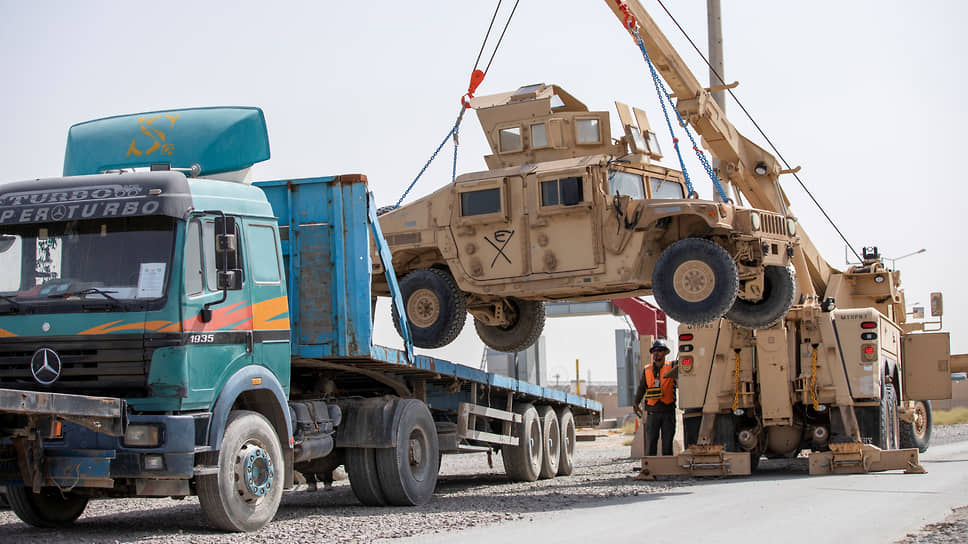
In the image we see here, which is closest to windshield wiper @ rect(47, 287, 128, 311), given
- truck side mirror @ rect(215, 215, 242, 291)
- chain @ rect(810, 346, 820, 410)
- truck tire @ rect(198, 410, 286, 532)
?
truck side mirror @ rect(215, 215, 242, 291)

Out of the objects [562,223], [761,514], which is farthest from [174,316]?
[562,223]

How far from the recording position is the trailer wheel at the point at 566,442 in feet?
51.8

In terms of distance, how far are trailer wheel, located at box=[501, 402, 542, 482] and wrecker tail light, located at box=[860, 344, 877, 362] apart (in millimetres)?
4099

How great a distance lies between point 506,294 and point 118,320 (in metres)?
6.04

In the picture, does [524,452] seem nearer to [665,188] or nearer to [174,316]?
[665,188]

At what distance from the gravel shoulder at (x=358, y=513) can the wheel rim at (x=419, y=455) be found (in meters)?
0.32

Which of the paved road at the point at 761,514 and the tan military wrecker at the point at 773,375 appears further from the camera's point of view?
the tan military wrecker at the point at 773,375

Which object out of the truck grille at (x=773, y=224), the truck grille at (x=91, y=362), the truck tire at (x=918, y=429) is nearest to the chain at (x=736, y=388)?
the truck grille at (x=773, y=224)

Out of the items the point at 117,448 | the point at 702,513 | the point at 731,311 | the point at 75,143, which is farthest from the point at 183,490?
the point at 731,311

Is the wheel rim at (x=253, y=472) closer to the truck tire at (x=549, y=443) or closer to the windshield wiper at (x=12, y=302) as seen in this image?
the windshield wiper at (x=12, y=302)

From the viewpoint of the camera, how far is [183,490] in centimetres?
801

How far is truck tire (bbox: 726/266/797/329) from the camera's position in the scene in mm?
12648

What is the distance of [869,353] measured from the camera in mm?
13336

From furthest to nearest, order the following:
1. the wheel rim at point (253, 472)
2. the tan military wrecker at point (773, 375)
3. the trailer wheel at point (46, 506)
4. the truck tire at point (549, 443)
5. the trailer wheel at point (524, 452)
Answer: the truck tire at point (549, 443) < the trailer wheel at point (524, 452) < the tan military wrecker at point (773, 375) < the trailer wheel at point (46, 506) < the wheel rim at point (253, 472)
